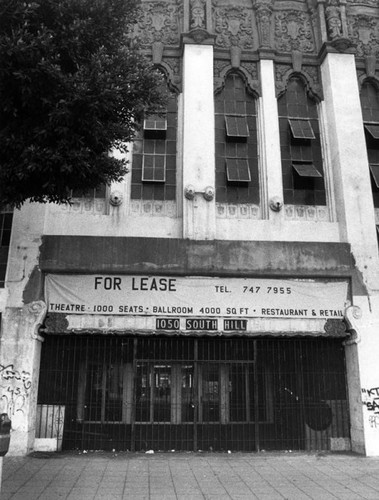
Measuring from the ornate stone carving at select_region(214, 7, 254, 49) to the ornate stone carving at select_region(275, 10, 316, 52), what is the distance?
896mm

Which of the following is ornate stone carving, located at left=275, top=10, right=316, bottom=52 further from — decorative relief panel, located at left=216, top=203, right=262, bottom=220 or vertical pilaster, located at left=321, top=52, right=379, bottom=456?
decorative relief panel, located at left=216, top=203, right=262, bottom=220

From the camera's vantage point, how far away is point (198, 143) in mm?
12727

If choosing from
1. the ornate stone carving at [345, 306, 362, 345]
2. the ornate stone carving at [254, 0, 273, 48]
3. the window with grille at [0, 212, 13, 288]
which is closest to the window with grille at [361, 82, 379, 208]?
the ornate stone carving at [345, 306, 362, 345]

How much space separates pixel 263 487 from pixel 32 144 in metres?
7.34

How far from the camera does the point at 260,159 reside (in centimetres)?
1319

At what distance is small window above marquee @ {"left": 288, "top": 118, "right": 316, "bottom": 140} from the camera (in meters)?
13.2

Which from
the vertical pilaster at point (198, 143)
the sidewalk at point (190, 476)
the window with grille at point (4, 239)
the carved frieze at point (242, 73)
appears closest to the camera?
the sidewalk at point (190, 476)

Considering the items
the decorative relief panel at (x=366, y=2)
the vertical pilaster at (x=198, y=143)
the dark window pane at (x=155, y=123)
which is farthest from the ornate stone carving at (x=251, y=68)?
the decorative relief panel at (x=366, y=2)

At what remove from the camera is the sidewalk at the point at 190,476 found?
→ 7.80 metres

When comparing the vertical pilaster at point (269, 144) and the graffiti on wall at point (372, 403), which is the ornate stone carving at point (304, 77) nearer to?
the vertical pilaster at point (269, 144)

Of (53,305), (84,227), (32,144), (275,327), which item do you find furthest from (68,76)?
(275,327)

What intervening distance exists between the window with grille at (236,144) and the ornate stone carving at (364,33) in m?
3.94

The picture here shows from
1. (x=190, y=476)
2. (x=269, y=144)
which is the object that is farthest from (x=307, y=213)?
(x=190, y=476)

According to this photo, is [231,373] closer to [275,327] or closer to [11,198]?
[275,327]
